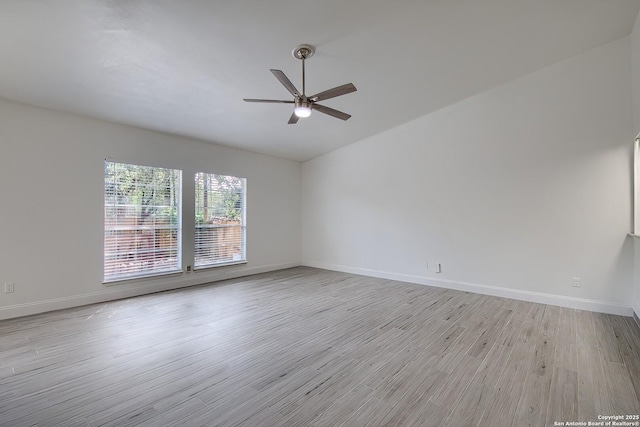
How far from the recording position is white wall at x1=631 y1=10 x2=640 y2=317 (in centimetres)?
343

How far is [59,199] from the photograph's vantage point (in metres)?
4.02

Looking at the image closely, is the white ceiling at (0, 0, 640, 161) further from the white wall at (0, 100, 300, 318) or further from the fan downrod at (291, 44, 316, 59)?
the white wall at (0, 100, 300, 318)

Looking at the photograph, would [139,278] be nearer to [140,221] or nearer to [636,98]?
[140,221]

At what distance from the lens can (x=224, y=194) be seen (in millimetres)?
6027

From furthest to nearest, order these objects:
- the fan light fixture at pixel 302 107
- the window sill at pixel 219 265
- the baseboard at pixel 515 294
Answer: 1. the window sill at pixel 219 265
2. the baseboard at pixel 515 294
3. the fan light fixture at pixel 302 107

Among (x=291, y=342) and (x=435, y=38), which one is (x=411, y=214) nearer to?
(x=435, y=38)

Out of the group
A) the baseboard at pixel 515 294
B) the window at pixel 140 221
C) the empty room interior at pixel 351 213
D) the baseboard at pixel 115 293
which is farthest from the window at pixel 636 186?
the window at pixel 140 221

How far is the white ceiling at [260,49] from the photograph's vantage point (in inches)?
102

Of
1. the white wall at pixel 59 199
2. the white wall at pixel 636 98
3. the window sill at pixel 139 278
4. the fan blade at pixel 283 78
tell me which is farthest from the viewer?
the window sill at pixel 139 278

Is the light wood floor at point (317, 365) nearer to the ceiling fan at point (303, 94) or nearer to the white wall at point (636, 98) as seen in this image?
the white wall at point (636, 98)

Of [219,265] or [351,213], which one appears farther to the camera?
[351,213]

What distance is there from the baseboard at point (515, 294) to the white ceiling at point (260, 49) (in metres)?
3.21

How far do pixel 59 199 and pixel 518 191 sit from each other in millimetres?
6744

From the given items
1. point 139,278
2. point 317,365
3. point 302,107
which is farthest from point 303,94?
point 139,278
